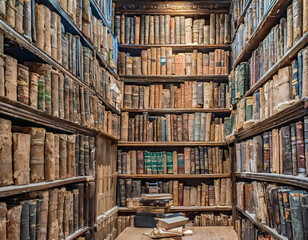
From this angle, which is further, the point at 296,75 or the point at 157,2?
the point at 157,2

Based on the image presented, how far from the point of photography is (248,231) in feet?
9.71

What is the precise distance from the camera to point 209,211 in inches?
155

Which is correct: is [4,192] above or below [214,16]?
below

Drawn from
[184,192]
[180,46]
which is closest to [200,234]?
[184,192]

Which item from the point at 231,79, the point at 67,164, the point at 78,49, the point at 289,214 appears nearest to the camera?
the point at 289,214

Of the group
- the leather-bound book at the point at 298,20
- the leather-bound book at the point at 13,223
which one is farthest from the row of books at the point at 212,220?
the leather-bound book at the point at 13,223

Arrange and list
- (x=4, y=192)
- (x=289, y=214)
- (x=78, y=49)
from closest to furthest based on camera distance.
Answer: (x=4, y=192), (x=289, y=214), (x=78, y=49)

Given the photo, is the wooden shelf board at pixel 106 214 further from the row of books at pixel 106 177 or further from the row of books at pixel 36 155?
the row of books at pixel 36 155

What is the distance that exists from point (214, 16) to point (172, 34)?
1.70 ft

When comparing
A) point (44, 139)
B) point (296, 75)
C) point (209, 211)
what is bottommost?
point (209, 211)

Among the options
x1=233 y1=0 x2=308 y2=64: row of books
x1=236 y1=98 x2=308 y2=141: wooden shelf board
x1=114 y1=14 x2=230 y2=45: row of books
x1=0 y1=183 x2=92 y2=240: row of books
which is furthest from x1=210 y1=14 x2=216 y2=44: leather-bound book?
x1=0 y1=183 x2=92 y2=240: row of books

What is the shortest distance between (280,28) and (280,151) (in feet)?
2.44

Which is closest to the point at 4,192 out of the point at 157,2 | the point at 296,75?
the point at 296,75

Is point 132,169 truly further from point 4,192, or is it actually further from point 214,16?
point 4,192
